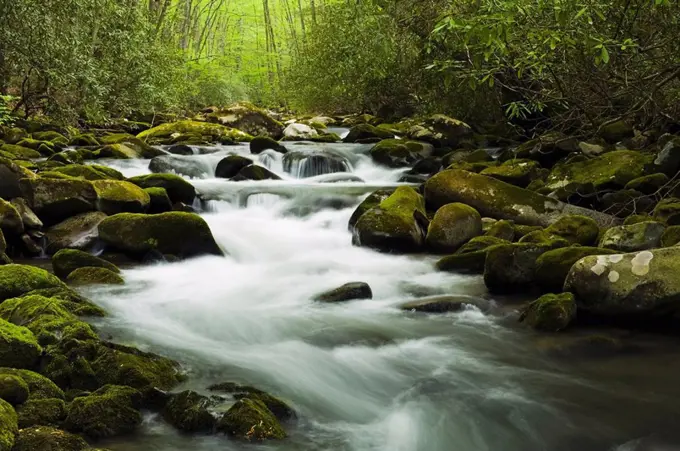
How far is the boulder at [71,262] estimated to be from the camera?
7.19m

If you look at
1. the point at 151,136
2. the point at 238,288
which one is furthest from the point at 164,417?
the point at 151,136

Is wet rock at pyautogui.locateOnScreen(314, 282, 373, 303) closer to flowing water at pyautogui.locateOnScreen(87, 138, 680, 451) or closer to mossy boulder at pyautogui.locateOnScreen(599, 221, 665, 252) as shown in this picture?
flowing water at pyautogui.locateOnScreen(87, 138, 680, 451)

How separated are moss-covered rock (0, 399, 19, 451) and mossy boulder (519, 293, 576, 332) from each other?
4.44m

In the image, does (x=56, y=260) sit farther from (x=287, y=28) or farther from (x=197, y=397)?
(x=287, y=28)

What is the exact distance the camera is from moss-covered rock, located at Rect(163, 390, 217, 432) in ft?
12.3

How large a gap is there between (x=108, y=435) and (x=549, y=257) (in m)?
4.82

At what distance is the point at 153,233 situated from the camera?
8.48 m

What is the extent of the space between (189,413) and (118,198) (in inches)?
250

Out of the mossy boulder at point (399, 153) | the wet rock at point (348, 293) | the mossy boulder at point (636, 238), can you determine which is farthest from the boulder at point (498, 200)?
the mossy boulder at point (399, 153)

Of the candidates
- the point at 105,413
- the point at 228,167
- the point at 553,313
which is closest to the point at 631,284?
the point at 553,313

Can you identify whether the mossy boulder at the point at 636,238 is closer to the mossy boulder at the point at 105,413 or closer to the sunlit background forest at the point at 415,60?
the sunlit background forest at the point at 415,60

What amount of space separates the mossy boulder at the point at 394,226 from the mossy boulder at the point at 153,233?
8.26ft

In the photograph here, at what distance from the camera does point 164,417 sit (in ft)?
12.7

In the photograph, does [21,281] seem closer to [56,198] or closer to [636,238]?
[56,198]
